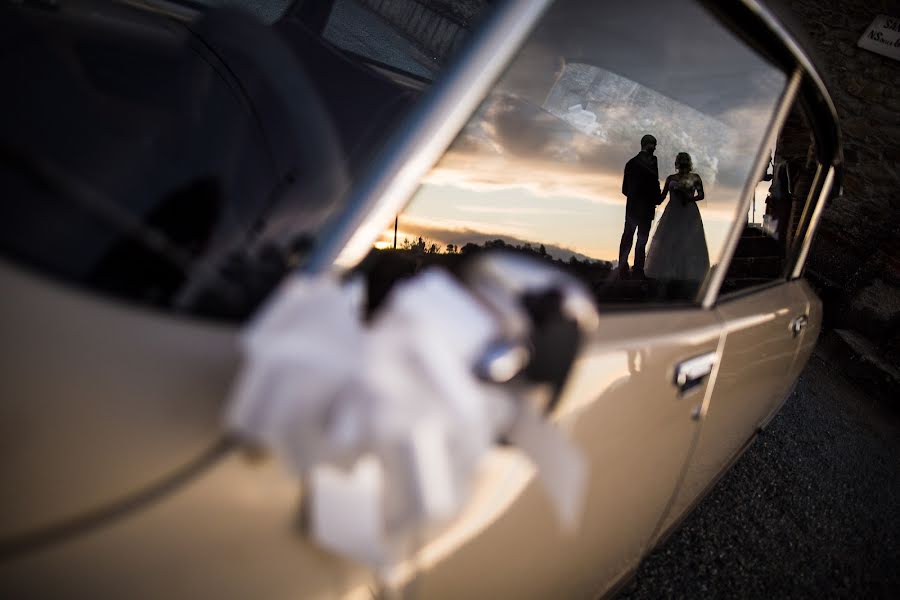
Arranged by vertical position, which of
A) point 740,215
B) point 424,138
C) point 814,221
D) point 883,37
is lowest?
point 814,221

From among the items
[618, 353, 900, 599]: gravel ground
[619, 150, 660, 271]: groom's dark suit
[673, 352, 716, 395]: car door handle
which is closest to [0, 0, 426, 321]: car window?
[673, 352, 716, 395]: car door handle

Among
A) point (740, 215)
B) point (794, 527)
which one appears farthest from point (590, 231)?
point (794, 527)

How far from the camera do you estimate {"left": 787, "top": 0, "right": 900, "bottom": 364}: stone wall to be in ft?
20.0

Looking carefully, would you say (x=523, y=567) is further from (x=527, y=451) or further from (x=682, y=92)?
(x=682, y=92)

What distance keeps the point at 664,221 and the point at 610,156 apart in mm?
461

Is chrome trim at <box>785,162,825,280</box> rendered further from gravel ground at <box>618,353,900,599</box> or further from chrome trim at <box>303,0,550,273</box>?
chrome trim at <box>303,0,550,273</box>

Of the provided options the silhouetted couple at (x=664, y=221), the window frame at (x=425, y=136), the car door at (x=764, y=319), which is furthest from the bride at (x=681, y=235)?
the window frame at (x=425, y=136)

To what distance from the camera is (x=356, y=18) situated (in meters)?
2.16

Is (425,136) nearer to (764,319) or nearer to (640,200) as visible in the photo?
(764,319)

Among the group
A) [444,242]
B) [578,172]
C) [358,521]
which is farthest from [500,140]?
[358,521]

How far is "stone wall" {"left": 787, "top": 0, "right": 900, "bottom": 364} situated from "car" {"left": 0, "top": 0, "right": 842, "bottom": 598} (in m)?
5.56

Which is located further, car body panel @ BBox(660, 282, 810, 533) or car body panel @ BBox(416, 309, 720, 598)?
car body panel @ BBox(660, 282, 810, 533)

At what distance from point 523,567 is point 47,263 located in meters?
0.98

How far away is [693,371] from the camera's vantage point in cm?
138
